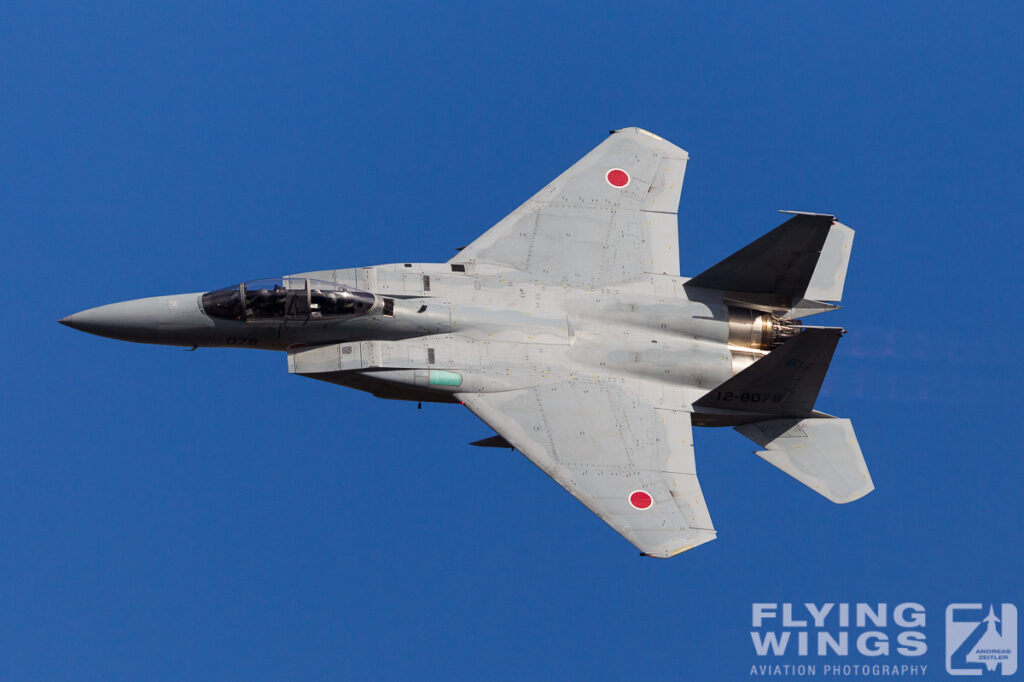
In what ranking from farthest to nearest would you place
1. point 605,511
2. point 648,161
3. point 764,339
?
point 648,161
point 764,339
point 605,511

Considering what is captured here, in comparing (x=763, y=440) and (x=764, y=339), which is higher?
(x=764, y=339)

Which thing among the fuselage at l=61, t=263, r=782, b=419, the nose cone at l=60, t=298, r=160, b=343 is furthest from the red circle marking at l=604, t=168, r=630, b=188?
the nose cone at l=60, t=298, r=160, b=343

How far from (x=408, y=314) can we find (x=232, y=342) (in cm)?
278

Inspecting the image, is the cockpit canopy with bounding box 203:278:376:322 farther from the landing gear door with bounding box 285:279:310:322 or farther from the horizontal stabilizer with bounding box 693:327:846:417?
the horizontal stabilizer with bounding box 693:327:846:417

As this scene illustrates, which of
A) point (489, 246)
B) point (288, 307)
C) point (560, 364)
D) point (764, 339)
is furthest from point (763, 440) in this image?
point (288, 307)

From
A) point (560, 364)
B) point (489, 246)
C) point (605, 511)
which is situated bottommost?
point (605, 511)

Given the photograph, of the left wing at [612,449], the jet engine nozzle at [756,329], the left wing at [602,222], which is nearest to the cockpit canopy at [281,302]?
the left wing at [602,222]

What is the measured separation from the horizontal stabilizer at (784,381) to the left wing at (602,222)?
2.43m

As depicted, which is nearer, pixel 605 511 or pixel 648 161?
pixel 605 511

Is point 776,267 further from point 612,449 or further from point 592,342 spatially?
point 612,449

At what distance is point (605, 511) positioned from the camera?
80.6 feet

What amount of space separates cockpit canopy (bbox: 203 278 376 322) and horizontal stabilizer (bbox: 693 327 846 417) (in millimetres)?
5805

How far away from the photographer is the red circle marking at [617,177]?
2797 cm

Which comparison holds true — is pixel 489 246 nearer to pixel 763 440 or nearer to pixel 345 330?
pixel 345 330
